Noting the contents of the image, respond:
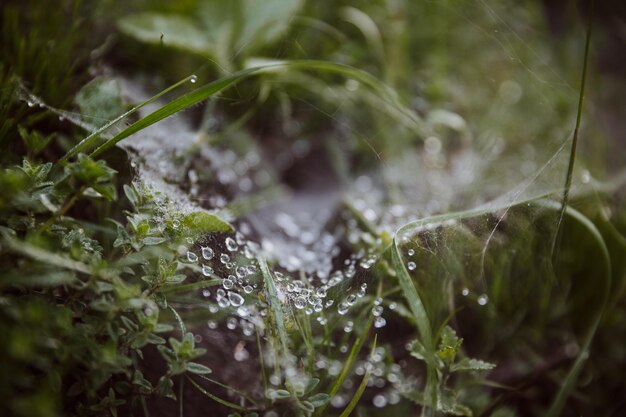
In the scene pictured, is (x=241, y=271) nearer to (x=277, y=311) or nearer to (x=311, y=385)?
(x=277, y=311)

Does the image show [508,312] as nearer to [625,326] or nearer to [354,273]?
[625,326]

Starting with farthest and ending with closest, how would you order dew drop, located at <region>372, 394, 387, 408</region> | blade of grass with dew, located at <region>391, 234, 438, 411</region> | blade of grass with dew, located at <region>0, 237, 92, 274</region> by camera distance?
dew drop, located at <region>372, 394, 387, 408</region>
blade of grass with dew, located at <region>391, 234, 438, 411</region>
blade of grass with dew, located at <region>0, 237, 92, 274</region>

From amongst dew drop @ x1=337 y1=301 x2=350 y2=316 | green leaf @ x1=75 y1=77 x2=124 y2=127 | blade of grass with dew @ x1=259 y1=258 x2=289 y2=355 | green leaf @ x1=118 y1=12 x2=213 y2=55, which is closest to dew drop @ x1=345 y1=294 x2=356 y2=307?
dew drop @ x1=337 y1=301 x2=350 y2=316

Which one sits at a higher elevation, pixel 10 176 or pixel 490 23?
pixel 490 23

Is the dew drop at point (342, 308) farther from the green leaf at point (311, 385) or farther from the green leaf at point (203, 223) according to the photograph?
the green leaf at point (203, 223)

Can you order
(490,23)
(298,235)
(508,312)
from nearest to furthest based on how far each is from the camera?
1. (508,312)
2. (298,235)
3. (490,23)

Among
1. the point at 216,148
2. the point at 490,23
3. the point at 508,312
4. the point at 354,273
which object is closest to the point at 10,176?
the point at 354,273

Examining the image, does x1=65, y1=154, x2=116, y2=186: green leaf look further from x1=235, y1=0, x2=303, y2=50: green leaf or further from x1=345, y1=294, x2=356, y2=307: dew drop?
x1=235, y1=0, x2=303, y2=50: green leaf

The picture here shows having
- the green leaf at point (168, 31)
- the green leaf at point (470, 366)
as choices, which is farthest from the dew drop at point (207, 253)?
the green leaf at point (168, 31)
